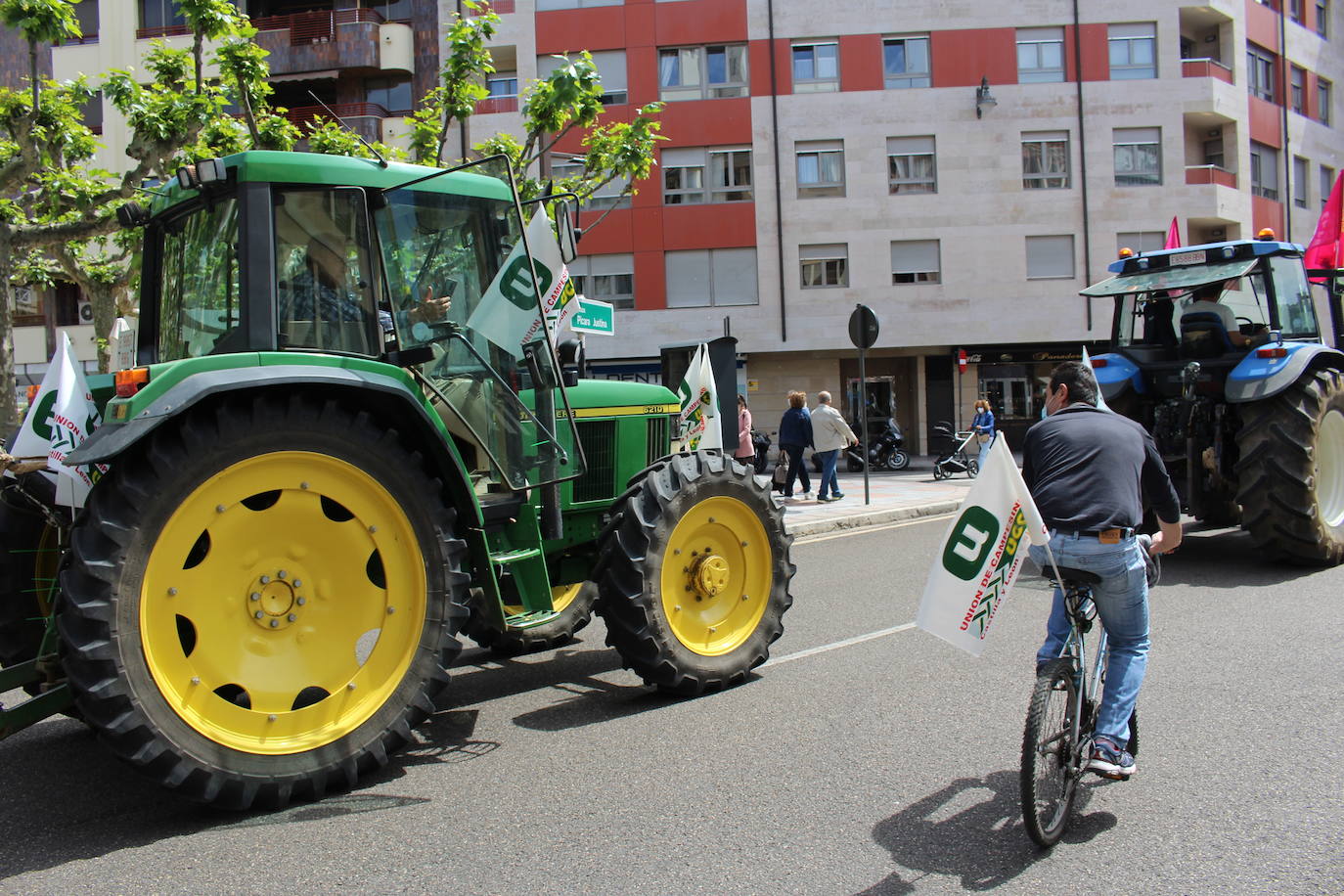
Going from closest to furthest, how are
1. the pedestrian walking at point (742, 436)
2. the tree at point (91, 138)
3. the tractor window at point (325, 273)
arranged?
the tractor window at point (325, 273)
the tree at point (91, 138)
the pedestrian walking at point (742, 436)

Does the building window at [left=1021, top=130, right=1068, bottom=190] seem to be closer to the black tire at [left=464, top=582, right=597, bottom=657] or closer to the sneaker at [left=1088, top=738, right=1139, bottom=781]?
the black tire at [left=464, top=582, right=597, bottom=657]

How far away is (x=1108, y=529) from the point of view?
3.86m

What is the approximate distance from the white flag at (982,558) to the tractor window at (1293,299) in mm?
7190

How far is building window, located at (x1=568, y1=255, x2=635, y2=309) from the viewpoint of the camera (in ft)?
97.8

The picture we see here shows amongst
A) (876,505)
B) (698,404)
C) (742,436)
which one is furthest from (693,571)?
(742,436)

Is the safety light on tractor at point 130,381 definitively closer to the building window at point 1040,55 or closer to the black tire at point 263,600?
the black tire at point 263,600

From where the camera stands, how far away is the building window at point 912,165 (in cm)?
2975

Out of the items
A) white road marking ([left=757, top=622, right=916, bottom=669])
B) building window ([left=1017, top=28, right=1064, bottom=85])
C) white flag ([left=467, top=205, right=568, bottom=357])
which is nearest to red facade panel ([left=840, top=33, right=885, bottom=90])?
building window ([left=1017, top=28, right=1064, bottom=85])

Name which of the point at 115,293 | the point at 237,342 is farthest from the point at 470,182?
the point at 115,293

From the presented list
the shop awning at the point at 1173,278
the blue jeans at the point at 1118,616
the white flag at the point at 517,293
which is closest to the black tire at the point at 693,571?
the white flag at the point at 517,293

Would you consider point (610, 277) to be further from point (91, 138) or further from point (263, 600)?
point (263, 600)

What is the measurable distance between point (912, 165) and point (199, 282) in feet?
90.6

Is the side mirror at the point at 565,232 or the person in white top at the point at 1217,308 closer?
the side mirror at the point at 565,232

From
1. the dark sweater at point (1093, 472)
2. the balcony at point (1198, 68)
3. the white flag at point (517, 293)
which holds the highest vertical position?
the balcony at point (1198, 68)
